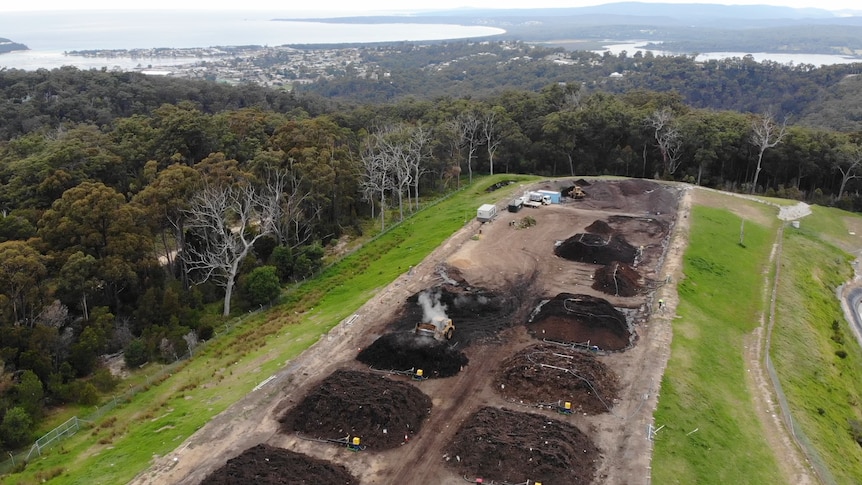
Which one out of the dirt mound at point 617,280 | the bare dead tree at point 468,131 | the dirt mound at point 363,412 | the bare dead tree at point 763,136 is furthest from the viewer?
the bare dead tree at point 468,131

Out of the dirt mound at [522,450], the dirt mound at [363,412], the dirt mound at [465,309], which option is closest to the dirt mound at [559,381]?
the dirt mound at [522,450]

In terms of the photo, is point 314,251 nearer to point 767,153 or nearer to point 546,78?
point 767,153

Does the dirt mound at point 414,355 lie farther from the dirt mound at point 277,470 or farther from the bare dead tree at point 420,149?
the bare dead tree at point 420,149

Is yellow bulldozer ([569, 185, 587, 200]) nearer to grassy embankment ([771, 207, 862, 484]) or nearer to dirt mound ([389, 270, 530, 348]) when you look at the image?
grassy embankment ([771, 207, 862, 484])

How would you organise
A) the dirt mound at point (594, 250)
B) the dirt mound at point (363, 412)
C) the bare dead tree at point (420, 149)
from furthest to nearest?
the bare dead tree at point (420, 149) < the dirt mound at point (594, 250) < the dirt mound at point (363, 412)

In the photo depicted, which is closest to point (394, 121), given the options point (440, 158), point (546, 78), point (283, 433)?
point (440, 158)

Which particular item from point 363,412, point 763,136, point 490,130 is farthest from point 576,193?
point 363,412

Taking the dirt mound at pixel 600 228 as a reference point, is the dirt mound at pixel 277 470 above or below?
above
